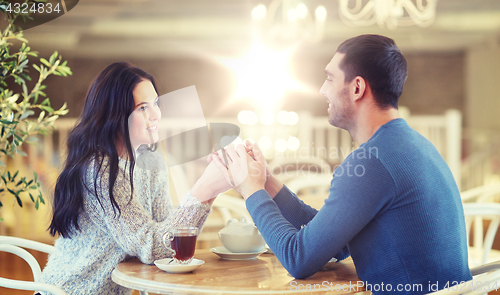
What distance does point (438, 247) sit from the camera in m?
0.82

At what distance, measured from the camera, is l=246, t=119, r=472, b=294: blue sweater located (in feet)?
Result: 2.66

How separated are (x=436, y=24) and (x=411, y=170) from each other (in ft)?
17.8

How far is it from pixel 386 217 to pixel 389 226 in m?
0.02

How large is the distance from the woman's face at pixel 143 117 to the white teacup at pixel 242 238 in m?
0.33

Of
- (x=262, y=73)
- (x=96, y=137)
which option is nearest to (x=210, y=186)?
(x=96, y=137)

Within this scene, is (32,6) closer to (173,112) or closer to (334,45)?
(173,112)

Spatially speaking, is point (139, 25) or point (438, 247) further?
point (139, 25)

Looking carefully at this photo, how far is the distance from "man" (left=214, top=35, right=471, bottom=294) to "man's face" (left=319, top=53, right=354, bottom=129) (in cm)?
5

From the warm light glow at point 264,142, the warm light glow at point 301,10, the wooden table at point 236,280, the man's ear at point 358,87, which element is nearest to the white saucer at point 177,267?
the wooden table at point 236,280

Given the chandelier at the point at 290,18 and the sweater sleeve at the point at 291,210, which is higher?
the chandelier at the point at 290,18

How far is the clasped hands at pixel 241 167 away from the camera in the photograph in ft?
3.18

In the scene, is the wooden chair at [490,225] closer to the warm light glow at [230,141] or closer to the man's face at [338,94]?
the man's face at [338,94]

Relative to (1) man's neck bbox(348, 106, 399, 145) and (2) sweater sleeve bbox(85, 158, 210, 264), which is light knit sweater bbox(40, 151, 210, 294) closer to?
(2) sweater sleeve bbox(85, 158, 210, 264)

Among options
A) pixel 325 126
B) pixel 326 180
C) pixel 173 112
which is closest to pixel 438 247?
pixel 173 112
